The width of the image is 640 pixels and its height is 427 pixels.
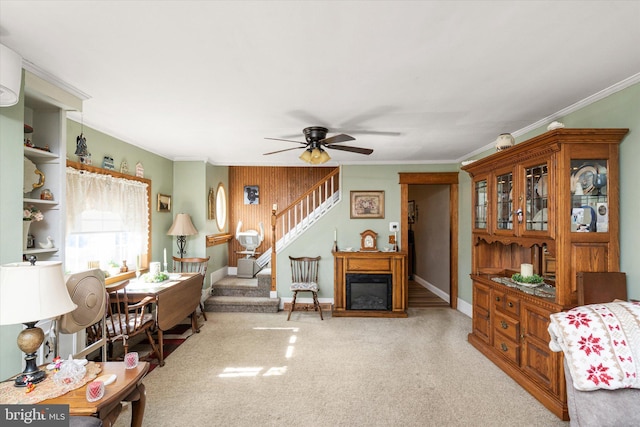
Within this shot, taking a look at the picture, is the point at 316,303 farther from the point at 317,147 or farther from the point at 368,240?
the point at 317,147

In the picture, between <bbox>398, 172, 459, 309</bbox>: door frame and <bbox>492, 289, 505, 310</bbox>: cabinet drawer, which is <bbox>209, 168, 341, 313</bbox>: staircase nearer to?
<bbox>398, 172, 459, 309</bbox>: door frame

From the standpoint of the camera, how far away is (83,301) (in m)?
2.24

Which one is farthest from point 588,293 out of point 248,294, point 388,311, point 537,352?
point 248,294

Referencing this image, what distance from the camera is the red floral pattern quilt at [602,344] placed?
1.63 meters

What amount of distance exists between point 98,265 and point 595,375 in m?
4.37

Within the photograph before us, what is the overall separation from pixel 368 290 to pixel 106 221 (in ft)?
12.1

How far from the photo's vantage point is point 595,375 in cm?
164

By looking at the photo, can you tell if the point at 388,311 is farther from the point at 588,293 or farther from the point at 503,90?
the point at 503,90

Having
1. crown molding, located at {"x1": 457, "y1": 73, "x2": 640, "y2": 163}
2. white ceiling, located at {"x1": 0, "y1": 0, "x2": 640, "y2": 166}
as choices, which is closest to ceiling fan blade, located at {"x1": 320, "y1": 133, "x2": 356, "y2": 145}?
white ceiling, located at {"x1": 0, "y1": 0, "x2": 640, "y2": 166}

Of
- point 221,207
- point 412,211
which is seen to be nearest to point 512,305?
point 412,211

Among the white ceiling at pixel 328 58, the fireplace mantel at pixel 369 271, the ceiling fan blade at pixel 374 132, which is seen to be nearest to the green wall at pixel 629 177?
the white ceiling at pixel 328 58

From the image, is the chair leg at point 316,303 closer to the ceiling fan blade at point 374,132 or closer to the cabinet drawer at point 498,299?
the cabinet drawer at point 498,299

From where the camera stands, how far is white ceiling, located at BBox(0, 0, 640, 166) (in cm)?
154

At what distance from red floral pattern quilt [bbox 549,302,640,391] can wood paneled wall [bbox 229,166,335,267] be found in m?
5.35
